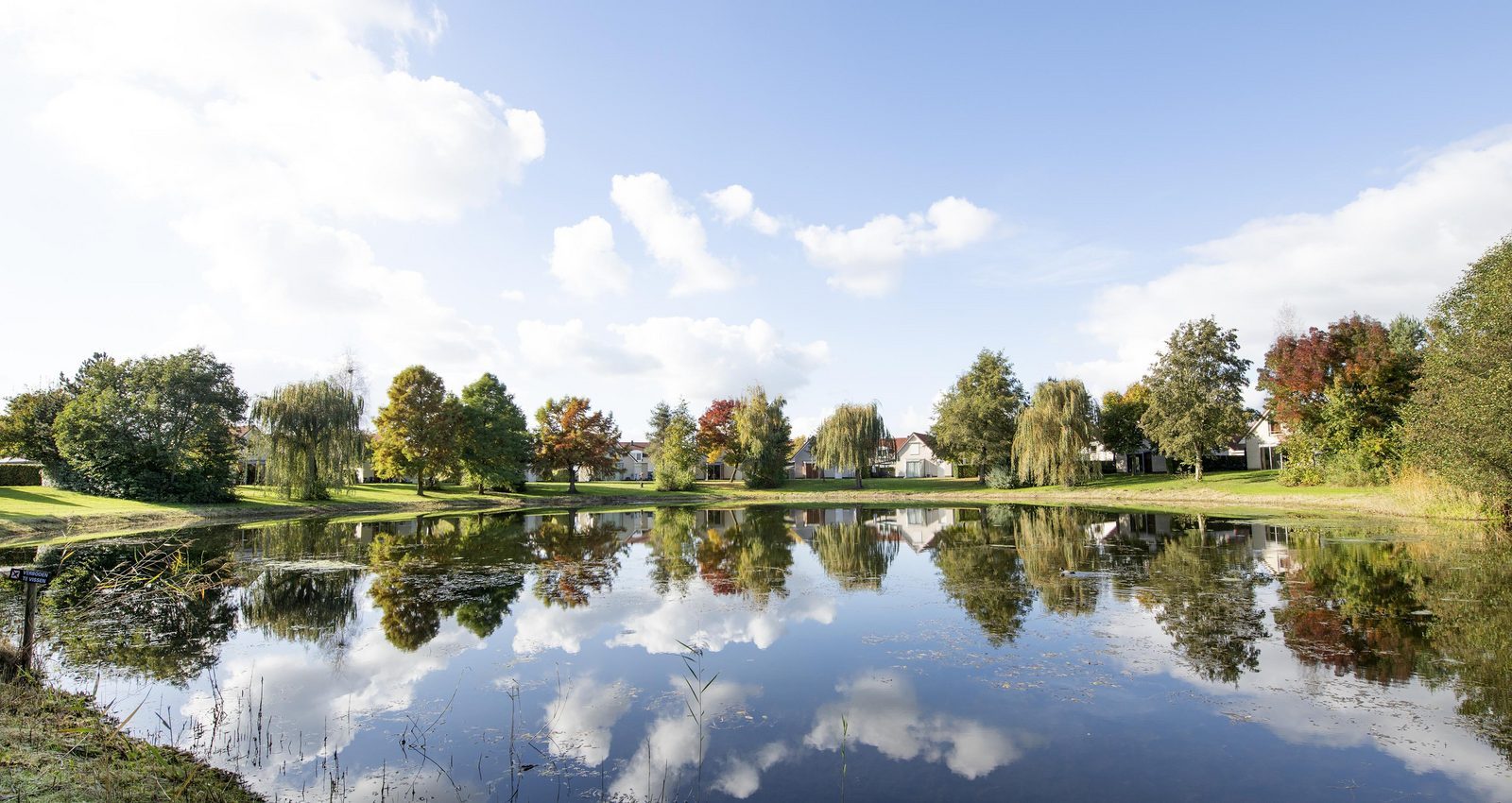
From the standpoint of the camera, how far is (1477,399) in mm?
19688

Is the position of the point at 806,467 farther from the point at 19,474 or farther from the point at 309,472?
the point at 19,474

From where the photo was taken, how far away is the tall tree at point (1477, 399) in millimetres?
19188

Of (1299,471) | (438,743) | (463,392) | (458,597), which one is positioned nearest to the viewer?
(438,743)

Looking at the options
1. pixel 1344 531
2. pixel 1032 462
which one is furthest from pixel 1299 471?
pixel 1344 531

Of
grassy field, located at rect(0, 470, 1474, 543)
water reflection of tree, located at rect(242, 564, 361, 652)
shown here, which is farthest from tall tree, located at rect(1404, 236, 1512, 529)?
water reflection of tree, located at rect(242, 564, 361, 652)

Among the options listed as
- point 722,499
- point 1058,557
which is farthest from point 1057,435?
point 1058,557

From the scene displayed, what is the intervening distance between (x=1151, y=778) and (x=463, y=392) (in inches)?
1928

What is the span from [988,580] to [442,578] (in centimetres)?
1097

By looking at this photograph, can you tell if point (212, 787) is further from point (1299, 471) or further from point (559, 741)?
point (1299, 471)

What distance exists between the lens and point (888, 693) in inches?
298

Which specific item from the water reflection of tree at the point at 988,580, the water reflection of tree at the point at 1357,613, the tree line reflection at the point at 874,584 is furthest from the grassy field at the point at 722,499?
the water reflection of tree at the point at 988,580

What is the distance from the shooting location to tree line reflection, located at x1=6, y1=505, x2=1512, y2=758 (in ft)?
28.4

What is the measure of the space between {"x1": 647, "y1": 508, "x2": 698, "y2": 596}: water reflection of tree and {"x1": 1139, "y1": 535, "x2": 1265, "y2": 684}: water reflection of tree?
8022mm

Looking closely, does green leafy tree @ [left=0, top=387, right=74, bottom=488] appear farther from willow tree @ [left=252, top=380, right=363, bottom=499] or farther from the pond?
the pond
